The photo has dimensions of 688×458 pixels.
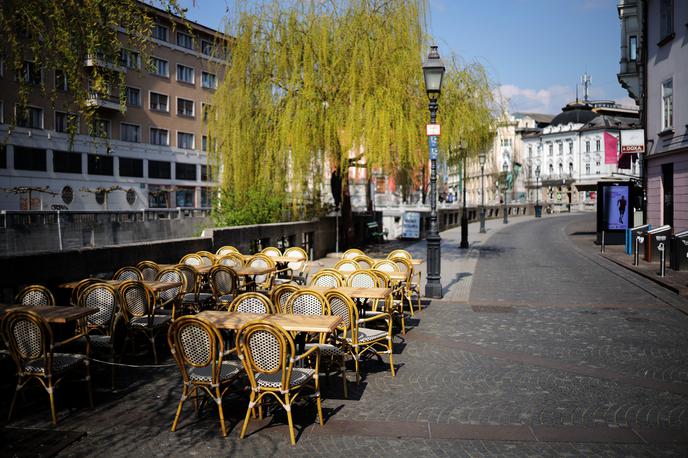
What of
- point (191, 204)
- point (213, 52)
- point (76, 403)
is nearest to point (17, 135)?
point (191, 204)

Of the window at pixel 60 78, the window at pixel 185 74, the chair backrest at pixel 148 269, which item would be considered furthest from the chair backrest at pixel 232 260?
the window at pixel 185 74

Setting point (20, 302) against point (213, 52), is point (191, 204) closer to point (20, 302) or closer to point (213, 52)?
point (213, 52)

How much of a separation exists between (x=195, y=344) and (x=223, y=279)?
193 inches

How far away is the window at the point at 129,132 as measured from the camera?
52.2 m

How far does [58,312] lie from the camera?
677cm

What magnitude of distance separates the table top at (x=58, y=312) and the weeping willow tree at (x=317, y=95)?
32.5 ft

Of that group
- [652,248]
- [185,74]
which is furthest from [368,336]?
[185,74]

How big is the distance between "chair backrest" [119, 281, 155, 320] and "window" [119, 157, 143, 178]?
151 feet

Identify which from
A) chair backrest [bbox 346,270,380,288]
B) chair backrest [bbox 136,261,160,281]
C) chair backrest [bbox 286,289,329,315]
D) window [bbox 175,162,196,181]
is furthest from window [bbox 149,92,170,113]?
chair backrest [bbox 286,289,329,315]

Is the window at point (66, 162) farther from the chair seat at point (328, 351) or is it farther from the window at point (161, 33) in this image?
the chair seat at point (328, 351)

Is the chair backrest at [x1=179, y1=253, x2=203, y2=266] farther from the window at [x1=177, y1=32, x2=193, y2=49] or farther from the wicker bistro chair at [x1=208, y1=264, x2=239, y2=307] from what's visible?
the window at [x1=177, y1=32, x2=193, y2=49]

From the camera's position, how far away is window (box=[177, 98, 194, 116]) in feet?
189

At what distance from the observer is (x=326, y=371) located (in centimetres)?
744

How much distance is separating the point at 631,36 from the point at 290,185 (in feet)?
73.2
